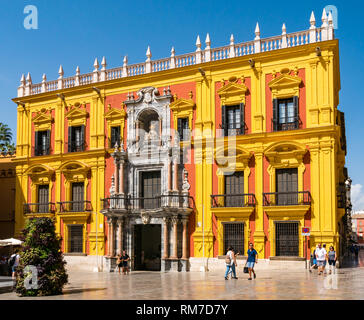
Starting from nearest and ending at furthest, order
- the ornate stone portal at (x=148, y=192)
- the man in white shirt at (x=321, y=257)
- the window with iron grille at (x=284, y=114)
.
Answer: the man in white shirt at (x=321, y=257)
the window with iron grille at (x=284, y=114)
the ornate stone portal at (x=148, y=192)

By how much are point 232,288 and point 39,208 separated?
68.8ft

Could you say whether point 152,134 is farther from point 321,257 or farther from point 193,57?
point 321,257

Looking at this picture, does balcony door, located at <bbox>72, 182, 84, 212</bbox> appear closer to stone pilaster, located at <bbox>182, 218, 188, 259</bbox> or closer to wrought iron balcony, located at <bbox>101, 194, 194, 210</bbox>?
wrought iron balcony, located at <bbox>101, 194, 194, 210</bbox>

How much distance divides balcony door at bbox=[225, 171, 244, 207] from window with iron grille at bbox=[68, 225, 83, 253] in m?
10.8

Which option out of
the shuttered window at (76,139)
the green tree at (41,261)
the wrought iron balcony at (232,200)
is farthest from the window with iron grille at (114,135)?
the green tree at (41,261)

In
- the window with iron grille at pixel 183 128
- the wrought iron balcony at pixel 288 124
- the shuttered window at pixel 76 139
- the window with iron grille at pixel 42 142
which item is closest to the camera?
the wrought iron balcony at pixel 288 124

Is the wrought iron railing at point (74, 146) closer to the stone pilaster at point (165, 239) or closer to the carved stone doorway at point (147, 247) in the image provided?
the carved stone doorway at point (147, 247)

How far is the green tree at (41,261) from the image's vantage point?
716 inches

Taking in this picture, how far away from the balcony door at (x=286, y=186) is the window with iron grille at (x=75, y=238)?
45.7ft

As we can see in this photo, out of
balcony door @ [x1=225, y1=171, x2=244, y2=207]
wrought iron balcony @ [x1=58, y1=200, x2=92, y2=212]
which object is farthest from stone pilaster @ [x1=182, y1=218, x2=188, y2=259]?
wrought iron balcony @ [x1=58, y1=200, x2=92, y2=212]

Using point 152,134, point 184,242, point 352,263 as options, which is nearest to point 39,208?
point 152,134

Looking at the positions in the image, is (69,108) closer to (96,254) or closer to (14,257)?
(96,254)

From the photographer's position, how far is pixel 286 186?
2894 cm
